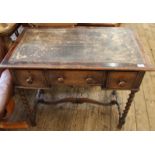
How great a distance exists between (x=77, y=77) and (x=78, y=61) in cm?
11

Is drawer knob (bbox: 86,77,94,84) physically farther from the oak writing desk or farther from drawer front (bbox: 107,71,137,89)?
drawer front (bbox: 107,71,137,89)

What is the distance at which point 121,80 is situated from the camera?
112 centimetres

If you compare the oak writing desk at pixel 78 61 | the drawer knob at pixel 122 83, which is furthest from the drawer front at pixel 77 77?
the drawer knob at pixel 122 83

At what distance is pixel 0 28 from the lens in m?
1.50

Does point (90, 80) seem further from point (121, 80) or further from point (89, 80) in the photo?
point (121, 80)

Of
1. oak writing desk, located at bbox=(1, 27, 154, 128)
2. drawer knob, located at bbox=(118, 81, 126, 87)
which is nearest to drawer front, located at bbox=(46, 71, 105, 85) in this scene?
oak writing desk, located at bbox=(1, 27, 154, 128)

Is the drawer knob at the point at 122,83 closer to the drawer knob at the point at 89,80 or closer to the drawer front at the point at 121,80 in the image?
the drawer front at the point at 121,80

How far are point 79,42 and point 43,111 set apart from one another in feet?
2.76

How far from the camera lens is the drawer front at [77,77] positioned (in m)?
1.10

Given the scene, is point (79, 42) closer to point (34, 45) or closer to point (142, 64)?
point (34, 45)

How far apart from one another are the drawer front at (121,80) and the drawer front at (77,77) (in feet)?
0.16

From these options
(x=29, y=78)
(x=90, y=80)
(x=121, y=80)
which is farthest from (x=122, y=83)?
(x=29, y=78)
